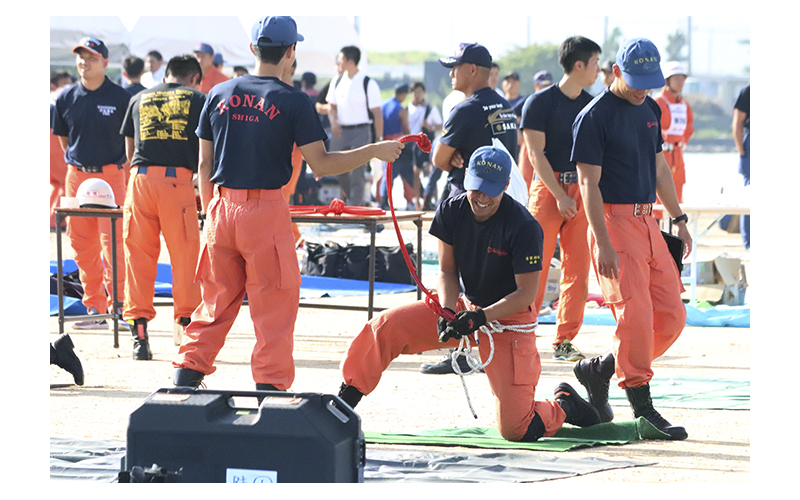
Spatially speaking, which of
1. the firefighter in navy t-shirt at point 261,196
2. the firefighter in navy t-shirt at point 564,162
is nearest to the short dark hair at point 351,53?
the firefighter in navy t-shirt at point 564,162

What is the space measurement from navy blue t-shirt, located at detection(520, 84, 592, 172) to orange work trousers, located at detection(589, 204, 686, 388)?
168cm

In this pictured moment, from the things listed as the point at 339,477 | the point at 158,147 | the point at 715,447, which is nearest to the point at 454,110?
the point at 158,147

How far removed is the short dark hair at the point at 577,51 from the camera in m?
7.05

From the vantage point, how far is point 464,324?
16.1 feet

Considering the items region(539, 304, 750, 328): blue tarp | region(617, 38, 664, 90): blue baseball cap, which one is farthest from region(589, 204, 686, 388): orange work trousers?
region(539, 304, 750, 328): blue tarp

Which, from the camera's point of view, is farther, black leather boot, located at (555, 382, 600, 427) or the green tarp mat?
black leather boot, located at (555, 382, 600, 427)

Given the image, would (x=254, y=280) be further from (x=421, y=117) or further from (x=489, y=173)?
(x=421, y=117)

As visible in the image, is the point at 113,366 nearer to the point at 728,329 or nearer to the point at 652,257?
the point at 652,257

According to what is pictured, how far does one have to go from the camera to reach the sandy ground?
484 cm

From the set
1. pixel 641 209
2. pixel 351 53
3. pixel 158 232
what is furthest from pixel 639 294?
pixel 351 53

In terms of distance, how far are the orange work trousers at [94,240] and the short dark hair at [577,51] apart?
3.75 m

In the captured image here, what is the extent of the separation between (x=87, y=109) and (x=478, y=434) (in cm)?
464

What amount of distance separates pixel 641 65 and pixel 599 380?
163cm

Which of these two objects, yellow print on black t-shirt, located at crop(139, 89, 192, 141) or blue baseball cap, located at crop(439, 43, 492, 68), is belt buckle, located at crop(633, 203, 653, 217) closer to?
blue baseball cap, located at crop(439, 43, 492, 68)
